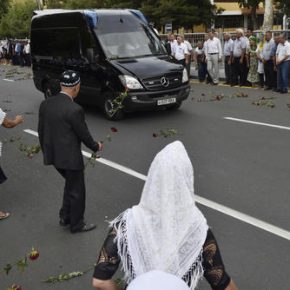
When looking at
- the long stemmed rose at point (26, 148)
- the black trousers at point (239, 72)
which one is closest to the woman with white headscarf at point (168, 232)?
the long stemmed rose at point (26, 148)

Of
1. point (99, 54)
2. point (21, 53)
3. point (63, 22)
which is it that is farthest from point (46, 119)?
point (21, 53)

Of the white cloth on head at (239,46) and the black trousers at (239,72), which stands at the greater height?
the white cloth on head at (239,46)

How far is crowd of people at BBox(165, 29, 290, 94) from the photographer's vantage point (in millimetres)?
14391

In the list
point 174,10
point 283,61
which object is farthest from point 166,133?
point 174,10

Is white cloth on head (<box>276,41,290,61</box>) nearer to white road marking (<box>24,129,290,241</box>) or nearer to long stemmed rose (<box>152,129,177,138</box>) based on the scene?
long stemmed rose (<box>152,129,177,138</box>)

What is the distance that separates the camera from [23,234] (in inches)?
212

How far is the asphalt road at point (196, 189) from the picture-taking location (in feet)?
14.9

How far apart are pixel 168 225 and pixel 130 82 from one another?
871 centimetres

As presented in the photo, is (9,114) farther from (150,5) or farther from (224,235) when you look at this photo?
(150,5)

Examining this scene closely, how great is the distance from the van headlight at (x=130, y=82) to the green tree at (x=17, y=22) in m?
41.7

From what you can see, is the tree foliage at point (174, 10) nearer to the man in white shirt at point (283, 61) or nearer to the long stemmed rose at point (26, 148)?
the man in white shirt at point (283, 61)

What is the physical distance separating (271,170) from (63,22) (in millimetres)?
7478

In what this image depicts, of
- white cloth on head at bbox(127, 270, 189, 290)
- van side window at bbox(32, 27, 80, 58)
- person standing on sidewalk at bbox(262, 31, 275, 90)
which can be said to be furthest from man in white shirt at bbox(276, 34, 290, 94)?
white cloth on head at bbox(127, 270, 189, 290)

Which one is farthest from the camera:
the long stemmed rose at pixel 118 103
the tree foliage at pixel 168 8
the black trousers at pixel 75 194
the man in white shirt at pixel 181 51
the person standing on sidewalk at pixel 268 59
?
the tree foliage at pixel 168 8
